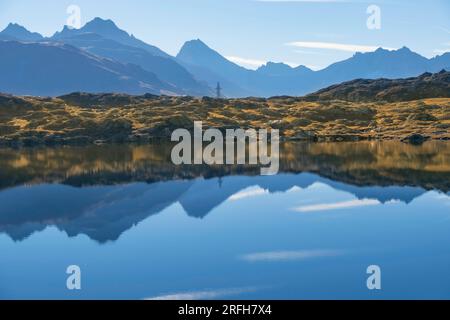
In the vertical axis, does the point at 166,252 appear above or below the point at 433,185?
below

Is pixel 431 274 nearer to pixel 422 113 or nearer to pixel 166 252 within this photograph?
pixel 166 252

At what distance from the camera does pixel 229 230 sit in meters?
57.9

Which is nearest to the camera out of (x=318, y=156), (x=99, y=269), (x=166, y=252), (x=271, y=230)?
(x=99, y=269)

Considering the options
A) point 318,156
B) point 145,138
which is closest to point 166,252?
point 318,156

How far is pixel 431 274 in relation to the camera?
4088cm

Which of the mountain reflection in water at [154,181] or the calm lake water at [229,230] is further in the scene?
the mountain reflection in water at [154,181]

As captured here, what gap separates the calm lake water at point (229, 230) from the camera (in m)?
39.7

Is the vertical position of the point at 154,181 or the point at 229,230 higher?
the point at 154,181

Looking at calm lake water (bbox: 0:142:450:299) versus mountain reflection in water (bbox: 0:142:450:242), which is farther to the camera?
mountain reflection in water (bbox: 0:142:450:242)

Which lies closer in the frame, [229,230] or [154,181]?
[229,230]

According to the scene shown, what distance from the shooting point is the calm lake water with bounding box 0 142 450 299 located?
39656 mm

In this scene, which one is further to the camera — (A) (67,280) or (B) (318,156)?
(B) (318,156)
